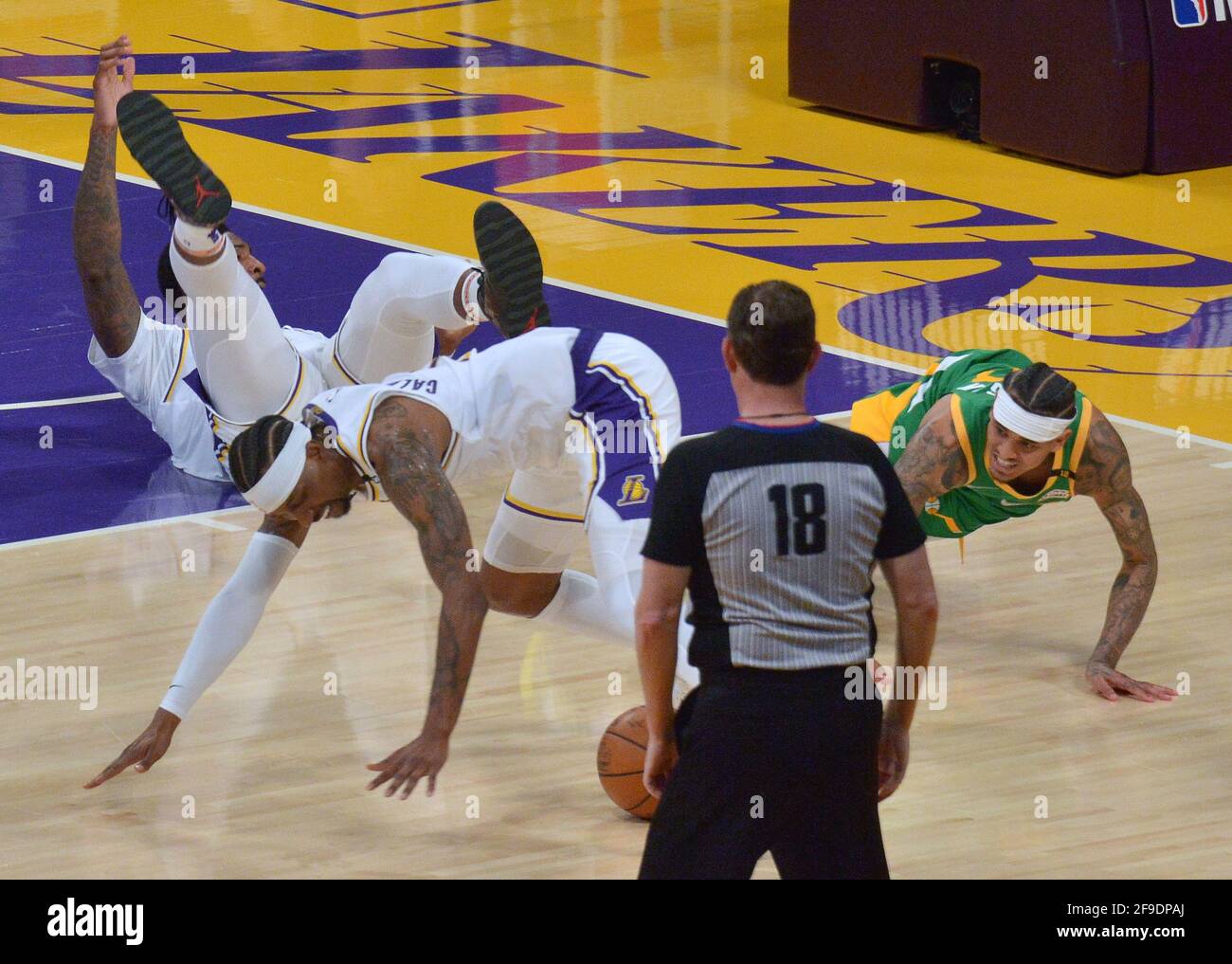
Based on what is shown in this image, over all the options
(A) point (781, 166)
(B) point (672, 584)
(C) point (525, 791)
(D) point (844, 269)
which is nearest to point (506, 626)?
(C) point (525, 791)

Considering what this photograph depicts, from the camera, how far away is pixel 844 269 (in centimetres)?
1236

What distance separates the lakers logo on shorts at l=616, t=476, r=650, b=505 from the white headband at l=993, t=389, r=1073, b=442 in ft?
3.90

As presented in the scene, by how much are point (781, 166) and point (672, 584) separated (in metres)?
10.5

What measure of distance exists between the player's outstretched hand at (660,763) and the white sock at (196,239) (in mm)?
4553

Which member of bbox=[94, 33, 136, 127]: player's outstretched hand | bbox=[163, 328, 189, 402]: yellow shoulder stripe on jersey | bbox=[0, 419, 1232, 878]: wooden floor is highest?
bbox=[94, 33, 136, 127]: player's outstretched hand

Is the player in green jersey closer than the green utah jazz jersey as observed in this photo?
Yes

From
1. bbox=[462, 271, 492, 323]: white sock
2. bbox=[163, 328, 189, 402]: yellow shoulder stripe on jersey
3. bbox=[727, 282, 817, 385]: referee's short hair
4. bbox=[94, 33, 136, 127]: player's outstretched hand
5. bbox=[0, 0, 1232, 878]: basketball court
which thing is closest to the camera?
bbox=[727, 282, 817, 385]: referee's short hair

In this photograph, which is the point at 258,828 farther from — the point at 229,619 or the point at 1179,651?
the point at 1179,651

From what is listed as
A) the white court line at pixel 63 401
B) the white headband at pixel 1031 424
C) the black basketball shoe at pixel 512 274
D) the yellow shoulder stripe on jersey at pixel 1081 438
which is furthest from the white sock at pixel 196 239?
the yellow shoulder stripe on jersey at pixel 1081 438

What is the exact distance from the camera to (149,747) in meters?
6.49

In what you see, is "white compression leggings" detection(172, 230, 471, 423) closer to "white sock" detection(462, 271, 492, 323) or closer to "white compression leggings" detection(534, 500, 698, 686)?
"white sock" detection(462, 271, 492, 323)

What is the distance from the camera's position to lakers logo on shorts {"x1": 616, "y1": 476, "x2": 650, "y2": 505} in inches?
255

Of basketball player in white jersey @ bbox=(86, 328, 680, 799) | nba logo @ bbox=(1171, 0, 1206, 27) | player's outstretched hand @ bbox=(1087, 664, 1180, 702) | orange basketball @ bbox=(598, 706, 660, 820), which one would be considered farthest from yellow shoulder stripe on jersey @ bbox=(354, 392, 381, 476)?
nba logo @ bbox=(1171, 0, 1206, 27)

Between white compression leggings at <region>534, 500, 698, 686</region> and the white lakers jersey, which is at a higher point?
the white lakers jersey
